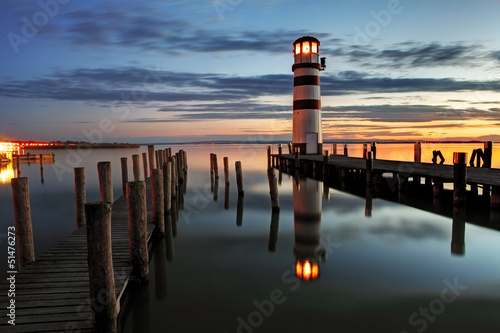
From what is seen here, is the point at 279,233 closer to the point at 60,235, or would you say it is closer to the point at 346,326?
the point at 346,326

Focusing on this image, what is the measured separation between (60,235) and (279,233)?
6.01 m

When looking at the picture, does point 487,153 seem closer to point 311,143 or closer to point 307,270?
point 311,143

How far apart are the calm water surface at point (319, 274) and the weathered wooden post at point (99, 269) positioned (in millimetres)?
949

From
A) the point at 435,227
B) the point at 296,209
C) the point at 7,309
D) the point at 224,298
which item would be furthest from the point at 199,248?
the point at 435,227

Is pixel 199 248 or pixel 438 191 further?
pixel 438 191

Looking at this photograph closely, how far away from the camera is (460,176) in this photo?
11.0 metres

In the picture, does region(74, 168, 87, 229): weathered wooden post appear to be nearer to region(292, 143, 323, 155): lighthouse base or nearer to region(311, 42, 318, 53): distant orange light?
region(292, 143, 323, 155): lighthouse base

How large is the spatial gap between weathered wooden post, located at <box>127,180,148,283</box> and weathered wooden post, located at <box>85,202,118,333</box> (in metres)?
1.55

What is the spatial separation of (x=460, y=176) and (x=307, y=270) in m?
7.09

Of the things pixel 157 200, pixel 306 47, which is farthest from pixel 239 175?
pixel 306 47

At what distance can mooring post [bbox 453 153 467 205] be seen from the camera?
10945mm

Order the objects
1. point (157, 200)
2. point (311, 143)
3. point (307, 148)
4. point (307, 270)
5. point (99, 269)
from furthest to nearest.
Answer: point (307, 148), point (311, 143), point (157, 200), point (307, 270), point (99, 269)

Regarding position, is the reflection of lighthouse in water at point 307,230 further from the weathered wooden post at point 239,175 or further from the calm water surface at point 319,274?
the weathered wooden post at point 239,175

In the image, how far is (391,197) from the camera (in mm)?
14898
